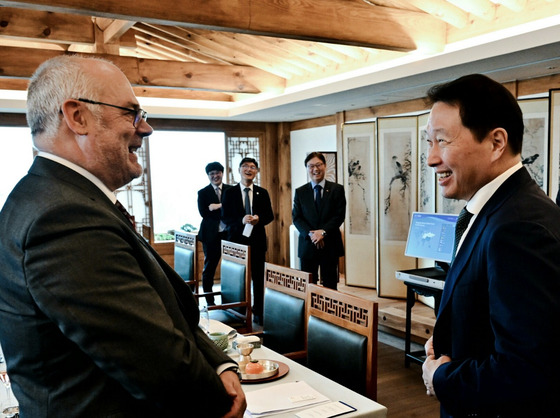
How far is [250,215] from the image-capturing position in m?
5.12

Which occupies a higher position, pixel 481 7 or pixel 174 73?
pixel 481 7

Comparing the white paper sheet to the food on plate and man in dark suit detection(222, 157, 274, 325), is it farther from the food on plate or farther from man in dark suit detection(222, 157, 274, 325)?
man in dark suit detection(222, 157, 274, 325)

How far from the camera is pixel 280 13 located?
307cm

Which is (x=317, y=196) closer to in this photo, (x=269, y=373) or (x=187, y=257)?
Result: (x=187, y=257)

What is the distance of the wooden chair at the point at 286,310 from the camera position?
2.46m

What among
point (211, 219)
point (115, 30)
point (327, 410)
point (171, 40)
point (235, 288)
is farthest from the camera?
point (171, 40)

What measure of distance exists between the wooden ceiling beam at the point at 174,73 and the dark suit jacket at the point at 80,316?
156 inches

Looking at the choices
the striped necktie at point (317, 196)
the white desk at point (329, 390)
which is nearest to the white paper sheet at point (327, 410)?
the white desk at point (329, 390)

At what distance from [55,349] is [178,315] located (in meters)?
0.25

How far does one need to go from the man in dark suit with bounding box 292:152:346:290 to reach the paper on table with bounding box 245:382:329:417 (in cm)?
306

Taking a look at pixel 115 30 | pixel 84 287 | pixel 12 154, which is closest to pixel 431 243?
pixel 115 30

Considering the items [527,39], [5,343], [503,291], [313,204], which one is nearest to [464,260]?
[503,291]

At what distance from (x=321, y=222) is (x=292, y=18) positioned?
221 centimetres

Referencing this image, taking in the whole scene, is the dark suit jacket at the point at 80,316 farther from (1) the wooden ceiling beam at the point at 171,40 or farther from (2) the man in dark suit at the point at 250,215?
(1) the wooden ceiling beam at the point at 171,40
